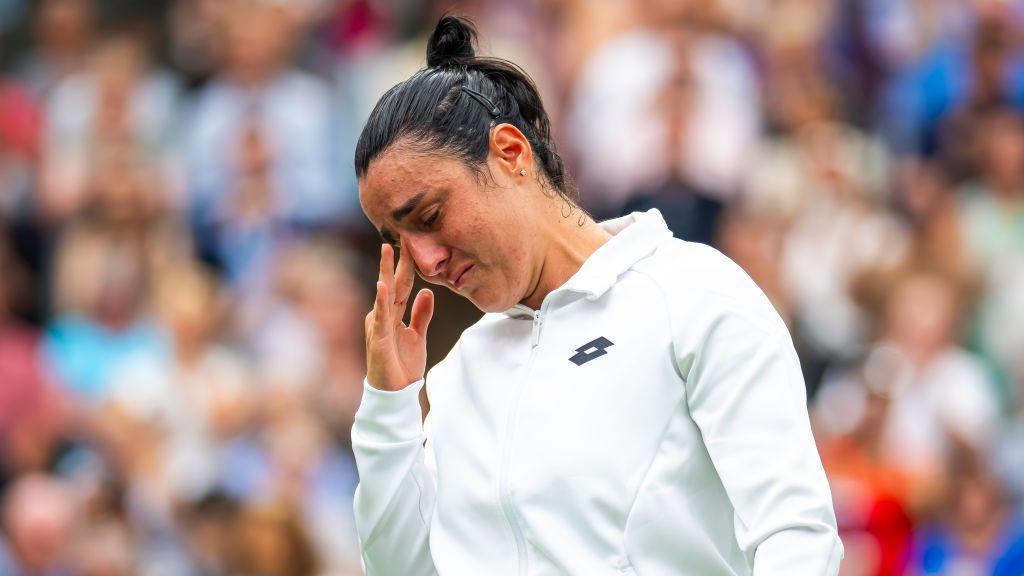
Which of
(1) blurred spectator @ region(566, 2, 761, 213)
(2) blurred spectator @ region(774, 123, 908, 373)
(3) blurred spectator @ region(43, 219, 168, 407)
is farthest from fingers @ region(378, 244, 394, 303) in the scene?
(3) blurred spectator @ region(43, 219, 168, 407)

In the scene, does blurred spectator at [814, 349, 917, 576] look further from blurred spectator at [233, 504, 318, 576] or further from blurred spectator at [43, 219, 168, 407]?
blurred spectator at [43, 219, 168, 407]

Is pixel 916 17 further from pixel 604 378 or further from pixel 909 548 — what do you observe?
pixel 604 378

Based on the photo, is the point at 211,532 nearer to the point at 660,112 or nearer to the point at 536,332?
the point at 660,112

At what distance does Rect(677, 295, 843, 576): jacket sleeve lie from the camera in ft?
8.05

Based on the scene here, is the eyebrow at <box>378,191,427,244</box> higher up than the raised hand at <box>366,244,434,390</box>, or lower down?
higher up

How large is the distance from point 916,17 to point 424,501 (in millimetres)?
6549

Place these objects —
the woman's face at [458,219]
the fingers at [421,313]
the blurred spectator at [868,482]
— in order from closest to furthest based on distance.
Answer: the woman's face at [458,219] < the fingers at [421,313] < the blurred spectator at [868,482]

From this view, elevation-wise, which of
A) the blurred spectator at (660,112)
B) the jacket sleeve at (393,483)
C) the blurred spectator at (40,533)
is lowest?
the blurred spectator at (40,533)

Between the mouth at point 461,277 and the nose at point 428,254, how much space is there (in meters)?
0.03

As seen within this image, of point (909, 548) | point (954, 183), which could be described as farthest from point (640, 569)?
point (954, 183)

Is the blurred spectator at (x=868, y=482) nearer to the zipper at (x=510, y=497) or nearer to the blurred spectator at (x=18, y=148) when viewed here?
the zipper at (x=510, y=497)

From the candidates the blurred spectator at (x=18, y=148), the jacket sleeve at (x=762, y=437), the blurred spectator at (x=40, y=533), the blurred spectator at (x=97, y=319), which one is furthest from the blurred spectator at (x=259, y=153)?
the jacket sleeve at (x=762, y=437)

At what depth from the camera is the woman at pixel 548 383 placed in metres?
2.55

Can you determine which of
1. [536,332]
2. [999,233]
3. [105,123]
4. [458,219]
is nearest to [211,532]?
[105,123]
